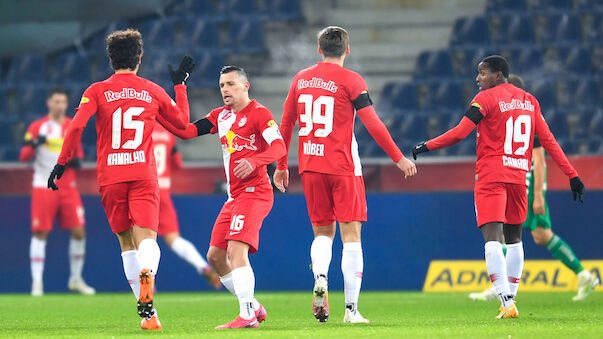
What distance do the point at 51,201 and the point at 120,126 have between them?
19.5ft

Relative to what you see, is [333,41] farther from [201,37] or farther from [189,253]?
[201,37]

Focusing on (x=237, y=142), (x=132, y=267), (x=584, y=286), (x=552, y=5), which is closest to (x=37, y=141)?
(x=132, y=267)

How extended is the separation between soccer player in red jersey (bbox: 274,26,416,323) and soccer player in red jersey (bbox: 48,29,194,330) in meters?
1.07

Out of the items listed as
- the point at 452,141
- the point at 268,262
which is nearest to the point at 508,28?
the point at 268,262

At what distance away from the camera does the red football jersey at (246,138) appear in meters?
7.02

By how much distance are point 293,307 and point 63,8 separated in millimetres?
10577

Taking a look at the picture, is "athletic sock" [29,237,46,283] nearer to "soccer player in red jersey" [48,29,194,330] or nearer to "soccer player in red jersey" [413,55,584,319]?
"soccer player in red jersey" [48,29,194,330]

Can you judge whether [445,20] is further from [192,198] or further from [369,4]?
[192,198]

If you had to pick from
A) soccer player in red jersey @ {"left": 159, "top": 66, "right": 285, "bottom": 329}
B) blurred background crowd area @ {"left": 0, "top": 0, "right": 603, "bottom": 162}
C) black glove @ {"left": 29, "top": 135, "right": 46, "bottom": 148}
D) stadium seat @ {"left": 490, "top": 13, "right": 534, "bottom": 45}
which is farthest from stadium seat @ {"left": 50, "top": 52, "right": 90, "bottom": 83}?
soccer player in red jersey @ {"left": 159, "top": 66, "right": 285, "bottom": 329}

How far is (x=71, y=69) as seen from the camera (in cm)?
1756

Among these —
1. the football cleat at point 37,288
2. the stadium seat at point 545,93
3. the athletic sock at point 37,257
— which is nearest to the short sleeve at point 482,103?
the athletic sock at point 37,257

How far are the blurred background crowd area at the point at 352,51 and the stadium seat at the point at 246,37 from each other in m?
0.02

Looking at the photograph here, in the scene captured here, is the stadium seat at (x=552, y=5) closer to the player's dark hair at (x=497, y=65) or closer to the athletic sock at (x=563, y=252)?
the athletic sock at (x=563, y=252)

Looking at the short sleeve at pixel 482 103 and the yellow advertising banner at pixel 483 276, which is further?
the yellow advertising banner at pixel 483 276
